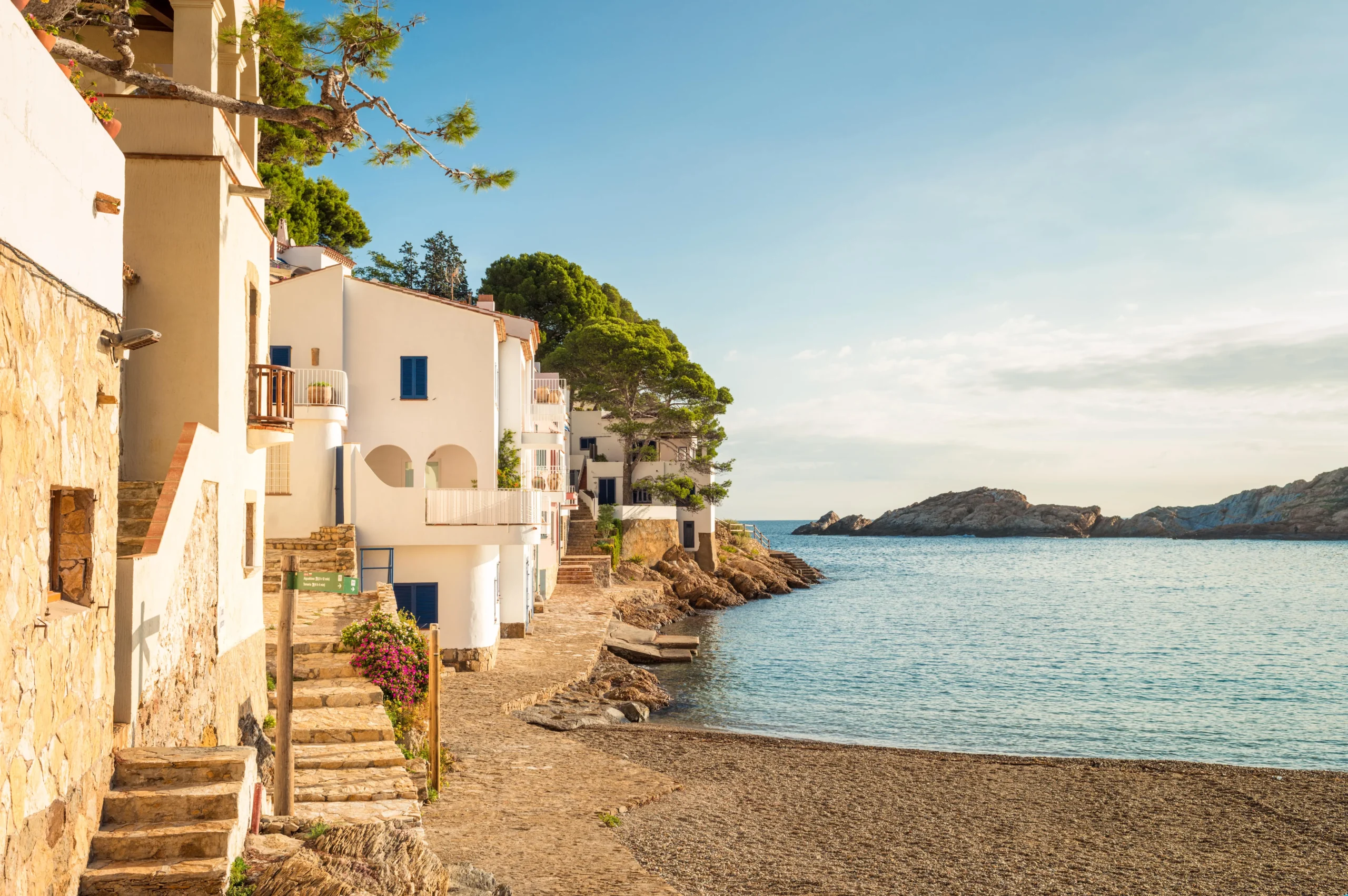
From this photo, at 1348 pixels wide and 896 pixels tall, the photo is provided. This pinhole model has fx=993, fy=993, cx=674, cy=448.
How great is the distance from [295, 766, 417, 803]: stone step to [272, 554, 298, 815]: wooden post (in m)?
1.28

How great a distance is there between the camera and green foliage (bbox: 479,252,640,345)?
6650 cm

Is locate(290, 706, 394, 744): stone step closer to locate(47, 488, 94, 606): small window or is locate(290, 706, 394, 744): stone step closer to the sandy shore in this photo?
the sandy shore

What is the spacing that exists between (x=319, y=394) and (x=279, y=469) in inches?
75.2

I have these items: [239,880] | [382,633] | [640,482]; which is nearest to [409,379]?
[382,633]

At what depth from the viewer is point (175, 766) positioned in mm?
7410

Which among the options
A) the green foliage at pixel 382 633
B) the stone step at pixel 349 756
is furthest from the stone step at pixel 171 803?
the green foliage at pixel 382 633

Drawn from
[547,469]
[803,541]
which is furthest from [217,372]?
[803,541]

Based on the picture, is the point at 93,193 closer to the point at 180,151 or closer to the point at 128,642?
the point at 128,642

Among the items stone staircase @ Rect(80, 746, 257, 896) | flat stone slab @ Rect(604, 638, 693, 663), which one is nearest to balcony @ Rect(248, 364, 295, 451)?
stone staircase @ Rect(80, 746, 257, 896)

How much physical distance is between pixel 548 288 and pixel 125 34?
56372mm

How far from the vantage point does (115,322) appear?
744cm

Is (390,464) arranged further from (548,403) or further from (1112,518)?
(1112,518)

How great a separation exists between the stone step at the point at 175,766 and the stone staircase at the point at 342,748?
2.30 metres

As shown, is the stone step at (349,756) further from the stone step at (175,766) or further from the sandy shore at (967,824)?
the stone step at (175,766)
